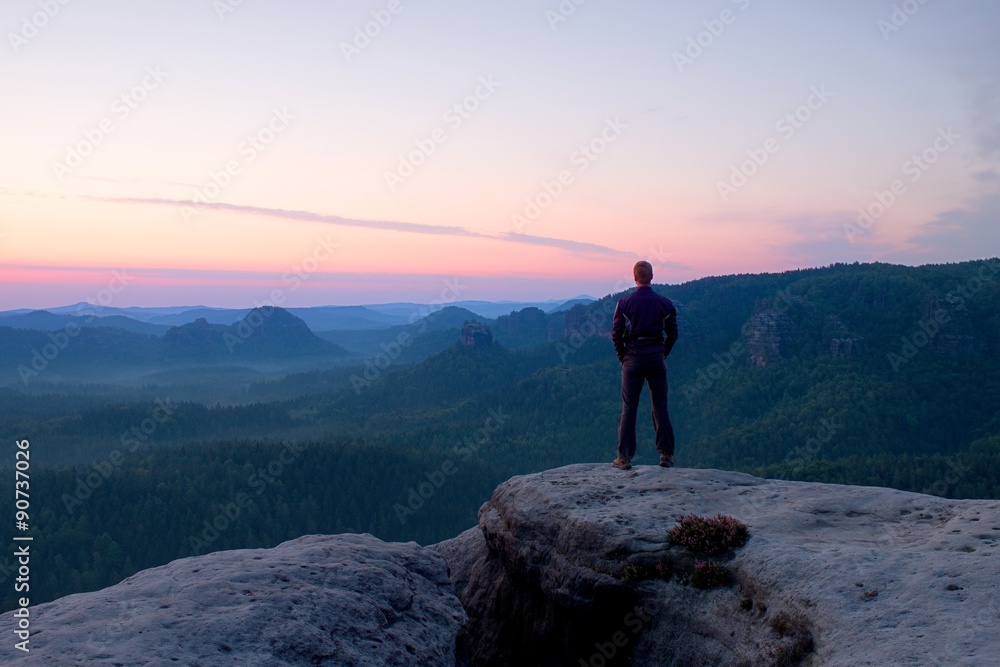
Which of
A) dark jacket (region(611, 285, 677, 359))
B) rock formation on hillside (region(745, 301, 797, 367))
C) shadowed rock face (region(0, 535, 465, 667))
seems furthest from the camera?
rock formation on hillside (region(745, 301, 797, 367))

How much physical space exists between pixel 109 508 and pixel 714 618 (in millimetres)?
100452

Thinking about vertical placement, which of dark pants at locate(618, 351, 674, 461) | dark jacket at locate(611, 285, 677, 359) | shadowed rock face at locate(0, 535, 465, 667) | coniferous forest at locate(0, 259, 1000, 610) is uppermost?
dark jacket at locate(611, 285, 677, 359)

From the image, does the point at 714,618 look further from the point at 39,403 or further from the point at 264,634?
the point at 39,403

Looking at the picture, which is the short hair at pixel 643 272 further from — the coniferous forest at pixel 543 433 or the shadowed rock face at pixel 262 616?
the coniferous forest at pixel 543 433

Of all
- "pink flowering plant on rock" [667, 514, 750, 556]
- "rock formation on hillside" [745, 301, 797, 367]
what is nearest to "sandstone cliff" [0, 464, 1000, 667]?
"pink flowering plant on rock" [667, 514, 750, 556]

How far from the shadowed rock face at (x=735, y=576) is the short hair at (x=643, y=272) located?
18.3 ft

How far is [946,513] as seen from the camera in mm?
13688

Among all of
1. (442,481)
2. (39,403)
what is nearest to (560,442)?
(442,481)

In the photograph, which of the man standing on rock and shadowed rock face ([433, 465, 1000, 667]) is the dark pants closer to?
the man standing on rock

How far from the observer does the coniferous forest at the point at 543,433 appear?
83.7 metres

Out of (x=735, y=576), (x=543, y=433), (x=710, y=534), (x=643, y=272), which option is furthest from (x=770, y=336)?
(x=735, y=576)

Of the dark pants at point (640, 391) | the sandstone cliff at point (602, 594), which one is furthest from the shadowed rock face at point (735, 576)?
the dark pants at point (640, 391)

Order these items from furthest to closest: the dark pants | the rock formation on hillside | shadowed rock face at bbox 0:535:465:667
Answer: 1. the rock formation on hillside
2. the dark pants
3. shadowed rock face at bbox 0:535:465:667

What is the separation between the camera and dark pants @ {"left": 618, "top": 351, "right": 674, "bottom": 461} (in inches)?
701
